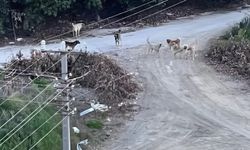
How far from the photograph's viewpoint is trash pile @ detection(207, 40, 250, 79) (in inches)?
1081

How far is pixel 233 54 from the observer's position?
92.9 feet

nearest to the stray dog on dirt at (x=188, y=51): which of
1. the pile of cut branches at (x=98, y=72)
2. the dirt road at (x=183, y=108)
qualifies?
the dirt road at (x=183, y=108)

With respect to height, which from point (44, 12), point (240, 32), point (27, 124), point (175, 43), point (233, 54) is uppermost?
point (44, 12)

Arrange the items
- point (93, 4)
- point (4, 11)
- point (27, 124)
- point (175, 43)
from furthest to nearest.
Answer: point (93, 4)
point (4, 11)
point (175, 43)
point (27, 124)

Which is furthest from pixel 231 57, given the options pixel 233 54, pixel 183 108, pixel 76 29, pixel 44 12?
pixel 44 12

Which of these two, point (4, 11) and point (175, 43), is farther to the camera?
point (4, 11)

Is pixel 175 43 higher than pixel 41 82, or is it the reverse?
pixel 175 43

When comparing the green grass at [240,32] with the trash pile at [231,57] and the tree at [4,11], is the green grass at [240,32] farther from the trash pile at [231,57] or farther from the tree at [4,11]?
the tree at [4,11]

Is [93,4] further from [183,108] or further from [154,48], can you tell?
[183,108]

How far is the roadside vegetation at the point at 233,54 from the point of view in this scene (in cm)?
2752

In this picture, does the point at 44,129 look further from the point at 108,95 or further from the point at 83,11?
the point at 83,11

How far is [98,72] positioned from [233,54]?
21.7ft

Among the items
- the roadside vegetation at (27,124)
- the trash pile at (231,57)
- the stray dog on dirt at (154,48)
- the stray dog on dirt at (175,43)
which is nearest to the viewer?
the roadside vegetation at (27,124)

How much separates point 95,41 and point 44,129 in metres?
12.8
